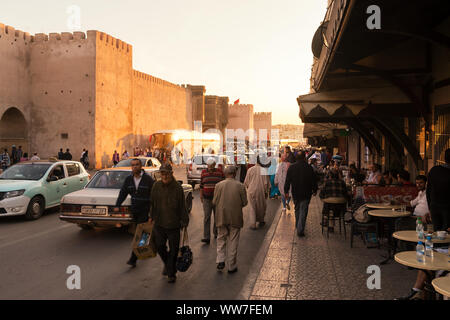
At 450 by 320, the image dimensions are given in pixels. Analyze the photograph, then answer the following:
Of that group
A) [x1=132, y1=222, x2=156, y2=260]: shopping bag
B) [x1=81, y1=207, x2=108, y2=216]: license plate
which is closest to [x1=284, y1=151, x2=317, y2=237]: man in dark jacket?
[x1=132, y1=222, x2=156, y2=260]: shopping bag

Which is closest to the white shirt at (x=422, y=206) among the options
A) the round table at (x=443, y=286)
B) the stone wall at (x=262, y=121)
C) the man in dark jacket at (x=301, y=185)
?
the man in dark jacket at (x=301, y=185)

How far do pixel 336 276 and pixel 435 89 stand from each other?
476cm

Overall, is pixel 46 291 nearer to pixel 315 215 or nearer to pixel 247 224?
pixel 247 224

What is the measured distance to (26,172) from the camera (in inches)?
460

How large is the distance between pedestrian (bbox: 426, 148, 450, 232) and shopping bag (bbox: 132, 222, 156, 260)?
387 cm

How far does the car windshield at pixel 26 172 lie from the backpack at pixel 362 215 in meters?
8.53

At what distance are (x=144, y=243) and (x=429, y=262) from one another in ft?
11.8

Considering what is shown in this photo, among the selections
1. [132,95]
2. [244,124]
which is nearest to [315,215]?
[132,95]

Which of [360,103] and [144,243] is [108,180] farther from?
[360,103]

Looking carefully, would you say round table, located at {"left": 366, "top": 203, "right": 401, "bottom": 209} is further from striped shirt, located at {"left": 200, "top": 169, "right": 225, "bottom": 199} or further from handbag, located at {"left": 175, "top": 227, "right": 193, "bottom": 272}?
handbag, located at {"left": 175, "top": 227, "right": 193, "bottom": 272}

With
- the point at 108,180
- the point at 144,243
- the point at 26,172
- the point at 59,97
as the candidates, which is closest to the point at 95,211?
the point at 108,180

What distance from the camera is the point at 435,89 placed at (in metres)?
8.22

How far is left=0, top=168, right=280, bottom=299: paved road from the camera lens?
515 cm

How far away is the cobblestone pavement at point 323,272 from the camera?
5.02m
